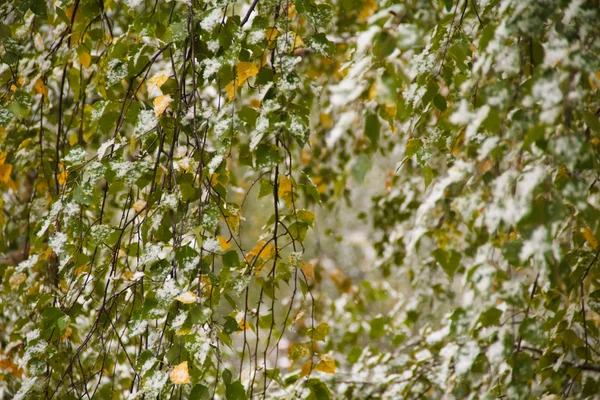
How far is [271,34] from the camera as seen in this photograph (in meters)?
0.89

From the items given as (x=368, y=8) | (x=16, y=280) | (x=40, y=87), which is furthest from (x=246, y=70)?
(x=368, y=8)

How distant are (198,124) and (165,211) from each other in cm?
15

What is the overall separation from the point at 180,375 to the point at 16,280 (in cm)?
75

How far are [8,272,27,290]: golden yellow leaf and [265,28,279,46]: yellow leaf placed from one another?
0.83 metres

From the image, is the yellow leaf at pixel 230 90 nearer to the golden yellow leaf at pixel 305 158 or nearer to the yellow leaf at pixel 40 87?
the yellow leaf at pixel 40 87

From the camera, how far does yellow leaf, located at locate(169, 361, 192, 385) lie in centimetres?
74

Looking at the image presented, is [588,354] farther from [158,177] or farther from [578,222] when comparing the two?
[158,177]

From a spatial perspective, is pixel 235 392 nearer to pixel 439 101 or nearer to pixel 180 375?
pixel 180 375

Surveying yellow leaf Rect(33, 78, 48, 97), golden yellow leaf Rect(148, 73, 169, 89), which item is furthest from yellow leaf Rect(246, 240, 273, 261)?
yellow leaf Rect(33, 78, 48, 97)

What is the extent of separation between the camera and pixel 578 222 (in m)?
1.03

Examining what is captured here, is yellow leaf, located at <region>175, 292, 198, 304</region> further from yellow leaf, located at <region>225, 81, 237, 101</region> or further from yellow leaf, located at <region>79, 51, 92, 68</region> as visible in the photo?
yellow leaf, located at <region>79, 51, 92, 68</region>

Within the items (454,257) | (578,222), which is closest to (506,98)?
(454,257)

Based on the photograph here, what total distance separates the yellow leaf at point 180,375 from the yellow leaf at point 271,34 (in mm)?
499

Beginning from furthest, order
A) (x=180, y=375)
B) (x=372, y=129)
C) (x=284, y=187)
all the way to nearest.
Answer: (x=284, y=187), (x=180, y=375), (x=372, y=129)
